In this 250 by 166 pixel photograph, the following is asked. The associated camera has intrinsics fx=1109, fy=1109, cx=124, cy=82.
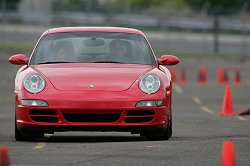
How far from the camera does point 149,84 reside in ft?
45.2

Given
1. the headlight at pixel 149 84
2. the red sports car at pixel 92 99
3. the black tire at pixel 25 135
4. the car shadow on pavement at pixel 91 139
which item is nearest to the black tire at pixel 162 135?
the red sports car at pixel 92 99

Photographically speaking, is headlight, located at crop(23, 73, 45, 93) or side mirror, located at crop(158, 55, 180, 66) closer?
headlight, located at crop(23, 73, 45, 93)

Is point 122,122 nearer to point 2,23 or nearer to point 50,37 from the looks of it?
point 50,37

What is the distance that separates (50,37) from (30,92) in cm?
170

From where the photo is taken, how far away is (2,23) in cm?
5712

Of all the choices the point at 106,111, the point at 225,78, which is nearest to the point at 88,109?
the point at 106,111

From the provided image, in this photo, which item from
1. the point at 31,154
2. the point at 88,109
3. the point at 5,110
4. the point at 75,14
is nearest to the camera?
the point at 31,154

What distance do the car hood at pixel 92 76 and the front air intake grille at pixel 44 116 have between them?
1.10 ft

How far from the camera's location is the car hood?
1373cm

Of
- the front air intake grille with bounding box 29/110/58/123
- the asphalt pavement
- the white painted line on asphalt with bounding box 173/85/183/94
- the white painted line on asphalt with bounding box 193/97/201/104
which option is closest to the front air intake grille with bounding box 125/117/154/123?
the asphalt pavement

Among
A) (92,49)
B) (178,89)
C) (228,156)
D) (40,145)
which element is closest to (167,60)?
(92,49)

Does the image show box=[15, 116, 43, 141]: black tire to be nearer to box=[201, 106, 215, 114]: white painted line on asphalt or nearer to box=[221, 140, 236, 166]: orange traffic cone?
box=[221, 140, 236, 166]: orange traffic cone

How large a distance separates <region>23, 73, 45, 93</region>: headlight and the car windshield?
0.82 meters

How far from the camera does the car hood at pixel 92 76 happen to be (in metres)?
13.7
